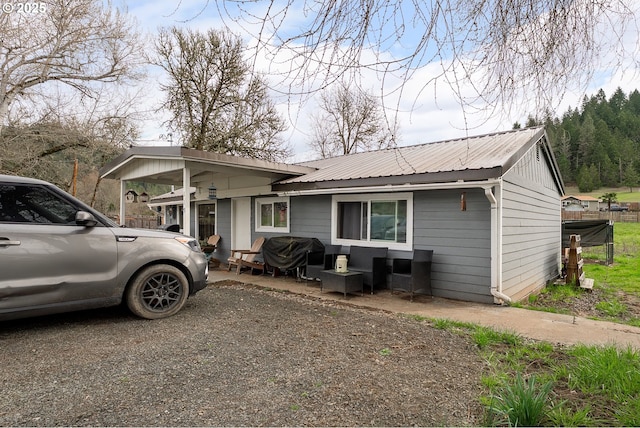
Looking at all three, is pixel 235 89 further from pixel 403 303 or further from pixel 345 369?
pixel 345 369

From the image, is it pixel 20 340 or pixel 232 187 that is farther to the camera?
pixel 232 187

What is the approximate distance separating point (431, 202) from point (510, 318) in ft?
7.85

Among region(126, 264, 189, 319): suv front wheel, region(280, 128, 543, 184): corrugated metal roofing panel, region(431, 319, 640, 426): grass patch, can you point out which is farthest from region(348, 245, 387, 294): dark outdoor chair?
region(126, 264, 189, 319): suv front wheel

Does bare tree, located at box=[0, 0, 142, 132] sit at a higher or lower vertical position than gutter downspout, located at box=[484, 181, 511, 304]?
higher

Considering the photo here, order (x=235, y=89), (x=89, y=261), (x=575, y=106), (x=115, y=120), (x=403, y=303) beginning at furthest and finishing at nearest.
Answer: (x=235, y=89), (x=115, y=120), (x=403, y=303), (x=89, y=261), (x=575, y=106)

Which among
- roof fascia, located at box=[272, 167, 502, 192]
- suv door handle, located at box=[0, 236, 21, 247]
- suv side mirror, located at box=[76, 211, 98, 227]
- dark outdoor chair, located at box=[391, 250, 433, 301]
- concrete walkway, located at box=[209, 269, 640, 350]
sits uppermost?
roof fascia, located at box=[272, 167, 502, 192]

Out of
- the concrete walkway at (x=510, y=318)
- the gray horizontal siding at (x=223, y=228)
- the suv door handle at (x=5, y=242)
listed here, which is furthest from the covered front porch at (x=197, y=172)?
the suv door handle at (x=5, y=242)

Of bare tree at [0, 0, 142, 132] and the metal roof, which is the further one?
bare tree at [0, 0, 142, 132]

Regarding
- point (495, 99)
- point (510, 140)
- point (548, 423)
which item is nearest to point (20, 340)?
point (548, 423)

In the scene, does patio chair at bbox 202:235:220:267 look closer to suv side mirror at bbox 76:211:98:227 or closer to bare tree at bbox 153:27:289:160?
suv side mirror at bbox 76:211:98:227

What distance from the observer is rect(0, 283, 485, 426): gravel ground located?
2.29 meters

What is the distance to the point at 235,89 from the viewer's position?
17.9 m

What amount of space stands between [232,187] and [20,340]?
24.5 ft
